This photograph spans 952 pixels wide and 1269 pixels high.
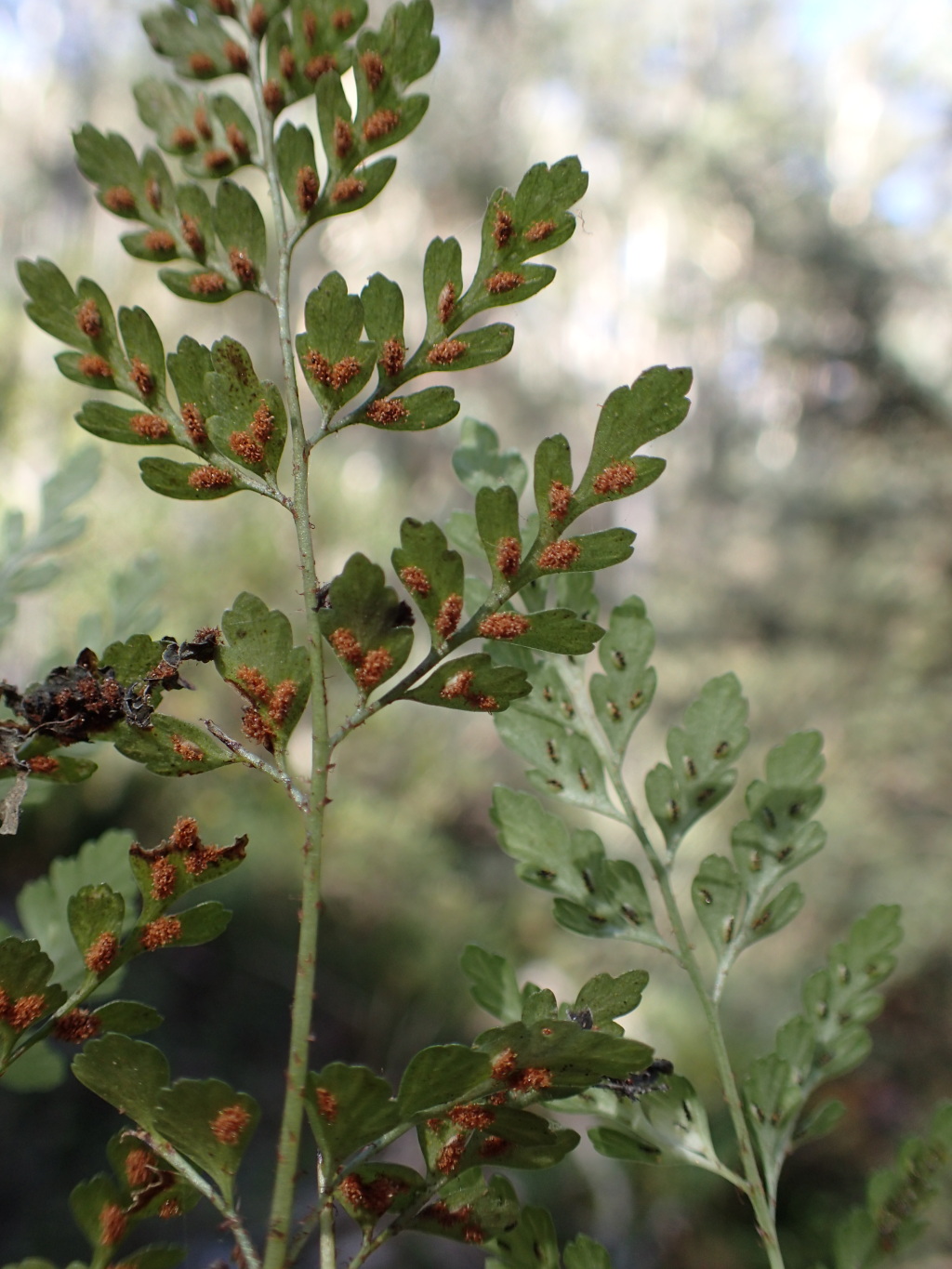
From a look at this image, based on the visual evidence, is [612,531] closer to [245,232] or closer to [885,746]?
[245,232]

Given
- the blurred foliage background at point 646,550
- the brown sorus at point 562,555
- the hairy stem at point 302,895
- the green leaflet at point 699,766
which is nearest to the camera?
the hairy stem at point 302,895

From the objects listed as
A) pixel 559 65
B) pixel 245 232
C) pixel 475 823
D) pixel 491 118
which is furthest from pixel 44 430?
pixel 559 65

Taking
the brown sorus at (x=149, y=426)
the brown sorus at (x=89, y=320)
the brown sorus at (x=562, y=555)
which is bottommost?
the brown sorus at (x=562, y=555)

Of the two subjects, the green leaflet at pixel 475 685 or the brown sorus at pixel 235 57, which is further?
the brown sorus at pixel 235 57

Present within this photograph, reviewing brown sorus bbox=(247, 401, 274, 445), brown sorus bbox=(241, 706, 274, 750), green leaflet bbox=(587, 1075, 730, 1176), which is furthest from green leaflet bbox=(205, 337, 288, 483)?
green leaflet bbox=(587, 1075, 730, 1176)

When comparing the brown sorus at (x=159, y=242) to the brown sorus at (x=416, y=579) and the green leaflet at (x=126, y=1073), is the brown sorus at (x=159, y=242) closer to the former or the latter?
the brown sorus at (x=416, y=579)

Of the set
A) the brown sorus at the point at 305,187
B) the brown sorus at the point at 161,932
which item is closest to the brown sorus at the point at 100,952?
the brown sorus at the point at 161,932

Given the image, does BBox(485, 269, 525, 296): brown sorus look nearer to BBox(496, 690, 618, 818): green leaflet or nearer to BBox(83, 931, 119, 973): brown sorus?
BBox(496, 690, 618, 818): green leaflet
